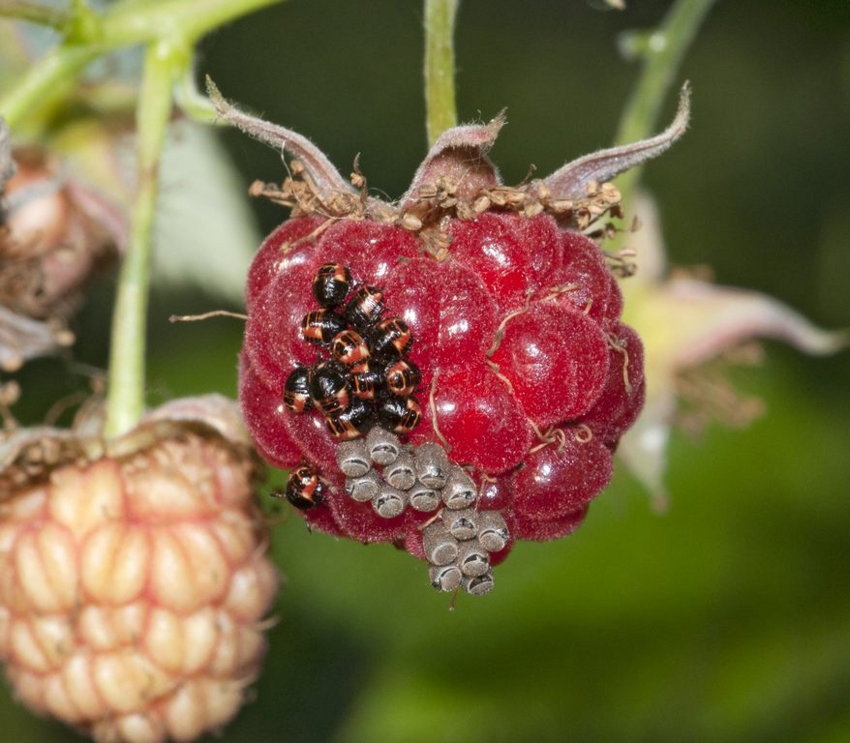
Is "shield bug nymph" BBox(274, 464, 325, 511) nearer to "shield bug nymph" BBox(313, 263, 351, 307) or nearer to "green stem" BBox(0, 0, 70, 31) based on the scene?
"shield bug nymph" BBox(313, 263, 351, 307)

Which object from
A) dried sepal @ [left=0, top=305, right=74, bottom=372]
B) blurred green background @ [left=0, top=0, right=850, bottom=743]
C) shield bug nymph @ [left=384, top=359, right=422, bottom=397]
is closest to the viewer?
shield bug nymph @ [left=384, top=359, right=422, bottom=397]

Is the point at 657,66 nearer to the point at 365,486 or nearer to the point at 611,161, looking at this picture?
the point at 611,161

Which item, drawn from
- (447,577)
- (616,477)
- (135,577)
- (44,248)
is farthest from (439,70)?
(616,477)

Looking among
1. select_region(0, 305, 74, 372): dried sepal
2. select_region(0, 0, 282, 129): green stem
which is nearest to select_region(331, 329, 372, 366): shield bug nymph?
select_region(0, 0, 282, 129): green stem

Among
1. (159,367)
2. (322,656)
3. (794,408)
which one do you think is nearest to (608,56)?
(794,408)

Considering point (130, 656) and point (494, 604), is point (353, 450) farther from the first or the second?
point (494, 604)

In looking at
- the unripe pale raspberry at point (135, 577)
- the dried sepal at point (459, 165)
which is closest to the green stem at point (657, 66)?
the dried sepal at point (459, 165)
